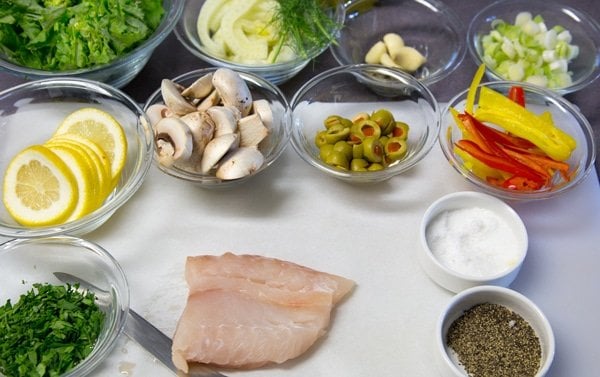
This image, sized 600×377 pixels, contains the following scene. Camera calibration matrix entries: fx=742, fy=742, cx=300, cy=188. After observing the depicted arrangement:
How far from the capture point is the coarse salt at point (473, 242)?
2.09m

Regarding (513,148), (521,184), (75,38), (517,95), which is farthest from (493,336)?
(75,38)

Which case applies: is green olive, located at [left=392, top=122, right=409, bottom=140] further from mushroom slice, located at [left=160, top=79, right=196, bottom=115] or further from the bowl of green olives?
mushroom slice, located at [left=160, top=79, right=196, bottom=115]

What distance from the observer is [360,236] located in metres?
2.26

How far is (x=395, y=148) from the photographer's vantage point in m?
2.32

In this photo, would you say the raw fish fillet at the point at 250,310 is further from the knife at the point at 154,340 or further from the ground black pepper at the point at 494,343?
the ground black pepper at the point at 494,343

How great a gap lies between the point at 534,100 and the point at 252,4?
3.40ft

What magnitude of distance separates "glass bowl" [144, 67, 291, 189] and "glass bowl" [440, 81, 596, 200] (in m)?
0.51

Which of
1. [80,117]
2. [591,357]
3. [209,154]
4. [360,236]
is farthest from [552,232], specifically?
[80,117]

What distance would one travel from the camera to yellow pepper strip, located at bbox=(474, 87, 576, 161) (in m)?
2.21

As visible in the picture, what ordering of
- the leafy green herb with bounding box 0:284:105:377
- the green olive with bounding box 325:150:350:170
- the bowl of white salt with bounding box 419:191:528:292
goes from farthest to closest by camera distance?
the green olive with bounding box 325:150:350:170 < the bowl of white salt with bounding box 419:191:528:292 < the leafy green herb with bounding box 0:284:105:377

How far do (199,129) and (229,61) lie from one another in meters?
0.44

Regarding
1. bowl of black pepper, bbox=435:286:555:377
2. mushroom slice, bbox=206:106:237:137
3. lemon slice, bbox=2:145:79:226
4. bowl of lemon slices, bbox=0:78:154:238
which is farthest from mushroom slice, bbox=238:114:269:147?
bowl of black pepper, bbox=435:286:555:377

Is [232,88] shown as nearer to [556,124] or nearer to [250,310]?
[250,310]

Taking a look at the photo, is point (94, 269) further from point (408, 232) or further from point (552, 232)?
point (552, 232)
